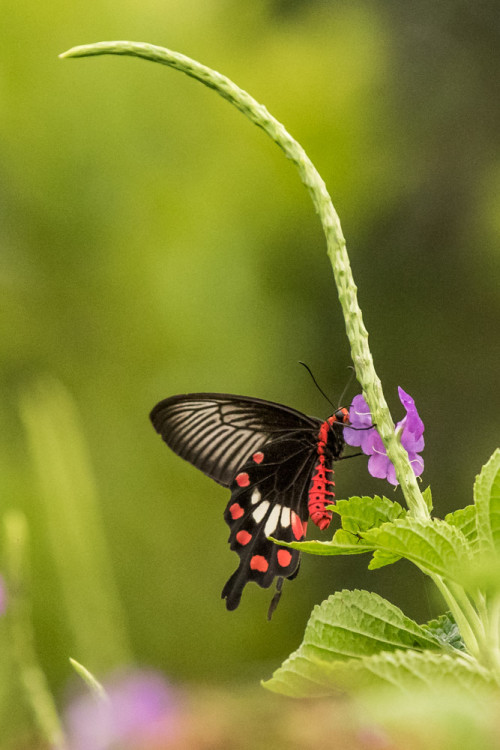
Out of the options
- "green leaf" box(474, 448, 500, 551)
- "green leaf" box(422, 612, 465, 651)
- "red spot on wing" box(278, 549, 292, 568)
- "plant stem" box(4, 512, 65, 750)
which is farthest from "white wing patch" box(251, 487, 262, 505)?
"green leaf" box(474, 448, 500, 551)

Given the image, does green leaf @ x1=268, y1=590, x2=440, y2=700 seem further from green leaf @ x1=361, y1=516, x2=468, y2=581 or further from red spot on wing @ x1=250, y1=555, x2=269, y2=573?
red spot on wing @ x1=250, y1=555, x2=269, y2=573

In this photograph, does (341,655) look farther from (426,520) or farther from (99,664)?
(99,664)

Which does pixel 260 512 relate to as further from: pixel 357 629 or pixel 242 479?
pixel 357 629

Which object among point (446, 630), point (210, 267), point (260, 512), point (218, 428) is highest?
point (210, 267)

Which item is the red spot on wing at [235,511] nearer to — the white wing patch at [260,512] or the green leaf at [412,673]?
the white wing patch at [260,512]

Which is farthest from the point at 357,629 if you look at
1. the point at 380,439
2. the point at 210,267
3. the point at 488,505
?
the point at 210,267

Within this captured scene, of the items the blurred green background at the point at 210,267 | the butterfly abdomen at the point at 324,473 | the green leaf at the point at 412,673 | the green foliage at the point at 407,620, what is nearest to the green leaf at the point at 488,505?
the green foliage at the point at 407,620

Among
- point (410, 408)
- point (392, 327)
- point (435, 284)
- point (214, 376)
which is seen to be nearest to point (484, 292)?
point (435, 284)
